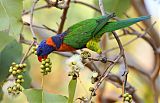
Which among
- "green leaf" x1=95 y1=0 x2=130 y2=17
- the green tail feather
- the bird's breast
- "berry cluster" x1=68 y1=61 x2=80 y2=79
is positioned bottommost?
"berry cluster" x1=68 y1=61 x2=80 y2=79

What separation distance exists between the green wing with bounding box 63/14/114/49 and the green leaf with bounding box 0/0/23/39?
17 cm

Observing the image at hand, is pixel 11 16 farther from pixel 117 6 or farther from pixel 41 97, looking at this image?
pixel 117 6

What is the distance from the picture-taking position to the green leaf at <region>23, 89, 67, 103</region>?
111cm

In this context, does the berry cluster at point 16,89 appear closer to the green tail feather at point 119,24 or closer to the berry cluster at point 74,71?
the berry cluster at point 74,71

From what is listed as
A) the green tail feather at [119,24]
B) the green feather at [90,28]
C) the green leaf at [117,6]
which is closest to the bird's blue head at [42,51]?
the green feather at [90,28]

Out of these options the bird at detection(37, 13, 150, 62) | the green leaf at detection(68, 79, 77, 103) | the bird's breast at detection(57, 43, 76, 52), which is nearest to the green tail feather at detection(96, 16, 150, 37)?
the bird at detection(37, 13, 150, 62)

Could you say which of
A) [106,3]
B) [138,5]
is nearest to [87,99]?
[106,3]

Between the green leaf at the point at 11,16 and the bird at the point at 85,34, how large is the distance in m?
0.09

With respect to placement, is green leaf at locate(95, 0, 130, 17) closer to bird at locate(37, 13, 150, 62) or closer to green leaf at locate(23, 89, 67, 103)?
bird at locate(37, 13, 150, 62)

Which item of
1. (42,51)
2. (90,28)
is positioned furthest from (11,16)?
(90,28)

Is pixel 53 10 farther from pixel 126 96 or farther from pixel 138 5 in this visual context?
pixel 126 96

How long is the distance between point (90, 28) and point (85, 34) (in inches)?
1.0

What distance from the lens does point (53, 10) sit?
2988 millimetres

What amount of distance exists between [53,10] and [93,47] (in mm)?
1720
